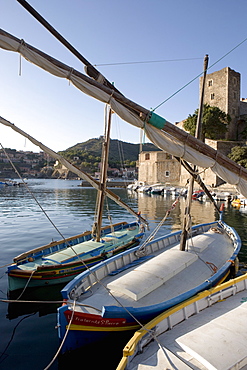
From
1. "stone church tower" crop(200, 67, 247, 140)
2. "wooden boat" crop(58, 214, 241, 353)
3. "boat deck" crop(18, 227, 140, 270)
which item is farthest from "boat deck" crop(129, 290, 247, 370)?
"stone church tower" crop(200, 67, 247, 140)

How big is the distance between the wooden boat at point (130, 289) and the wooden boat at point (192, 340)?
49 centimetres

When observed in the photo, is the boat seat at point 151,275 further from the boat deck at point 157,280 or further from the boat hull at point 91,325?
the boat hull at point 91,325

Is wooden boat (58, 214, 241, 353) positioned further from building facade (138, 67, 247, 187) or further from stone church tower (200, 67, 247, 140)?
stone church tower (200, 67, 247, 140)

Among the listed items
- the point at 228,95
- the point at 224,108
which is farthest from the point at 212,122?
the point at 228,95

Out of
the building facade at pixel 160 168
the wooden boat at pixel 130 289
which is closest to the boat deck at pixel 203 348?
the wooden boat at pixel 130 289

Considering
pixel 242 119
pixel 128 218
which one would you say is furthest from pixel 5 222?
pixel 242 119

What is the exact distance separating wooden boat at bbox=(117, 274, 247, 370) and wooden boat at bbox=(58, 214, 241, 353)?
0.49 metres

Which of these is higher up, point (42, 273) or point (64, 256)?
point (64, 256)

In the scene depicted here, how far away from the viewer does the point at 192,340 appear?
18.2 ft

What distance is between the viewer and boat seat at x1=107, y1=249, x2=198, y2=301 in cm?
775

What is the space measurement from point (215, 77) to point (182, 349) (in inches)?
3103

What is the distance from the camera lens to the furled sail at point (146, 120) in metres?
6.04

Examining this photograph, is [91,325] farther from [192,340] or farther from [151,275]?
[192,340]

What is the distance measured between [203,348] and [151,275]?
3241 mm
